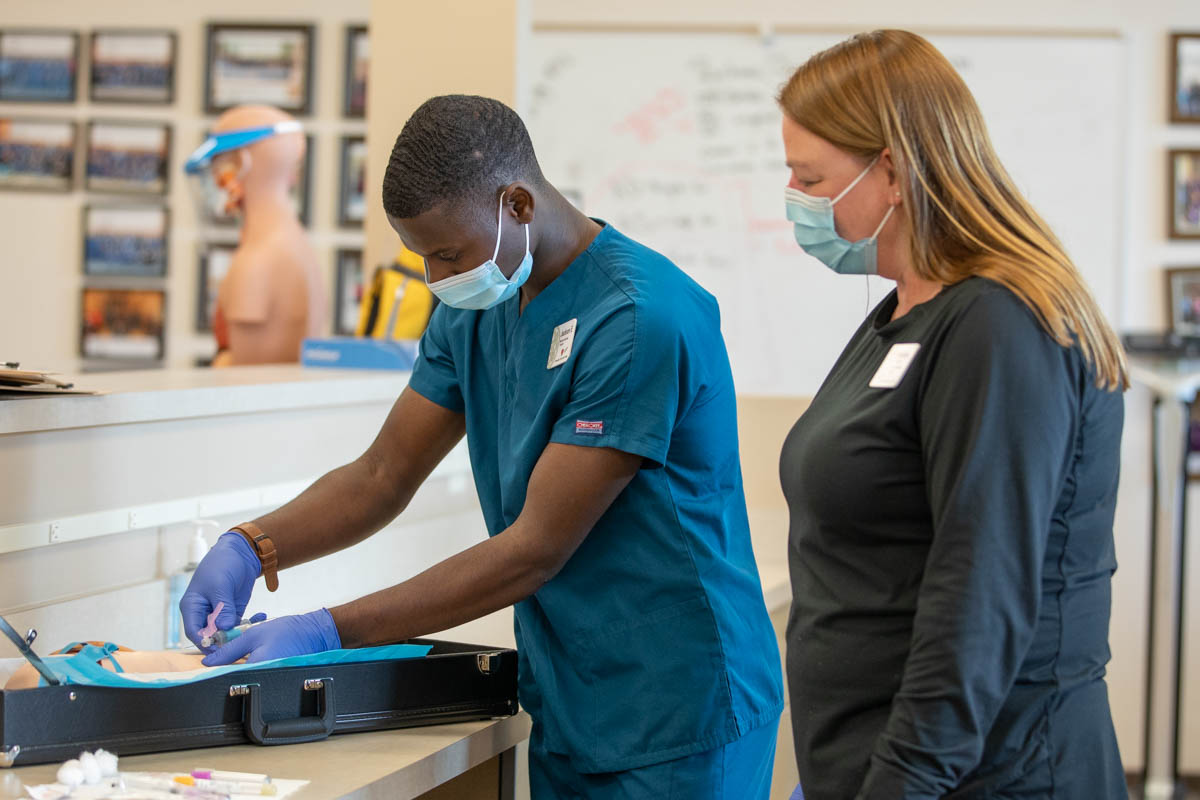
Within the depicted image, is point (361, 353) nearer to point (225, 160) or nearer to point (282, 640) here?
point (225, 160)

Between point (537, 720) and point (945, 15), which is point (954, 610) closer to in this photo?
point (537, 720)

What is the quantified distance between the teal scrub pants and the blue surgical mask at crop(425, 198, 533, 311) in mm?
506

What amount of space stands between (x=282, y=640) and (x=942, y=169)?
2.59ft

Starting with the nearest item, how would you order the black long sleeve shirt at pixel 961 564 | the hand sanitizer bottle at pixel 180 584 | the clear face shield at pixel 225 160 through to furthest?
1. the black long sleeve shirt at pixel 961 564
2. the hand sanitizer bottle at pixel 180 584
3. the clear face shield at pixel 225 160

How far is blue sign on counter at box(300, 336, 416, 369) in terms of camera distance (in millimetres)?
2434

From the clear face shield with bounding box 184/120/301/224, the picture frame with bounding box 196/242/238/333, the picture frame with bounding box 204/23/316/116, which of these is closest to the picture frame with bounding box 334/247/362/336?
the picture frame with bounding box 196/242/238/333

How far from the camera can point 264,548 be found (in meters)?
1.45

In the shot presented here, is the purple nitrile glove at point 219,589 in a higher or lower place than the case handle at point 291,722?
higher

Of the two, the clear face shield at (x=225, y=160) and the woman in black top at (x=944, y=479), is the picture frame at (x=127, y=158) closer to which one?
the clear face shield at (x=225, y=160)

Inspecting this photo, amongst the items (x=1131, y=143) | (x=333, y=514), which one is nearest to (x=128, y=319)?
(x=333, y=514)

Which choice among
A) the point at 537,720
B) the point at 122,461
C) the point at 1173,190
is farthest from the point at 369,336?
the point at 1173,190

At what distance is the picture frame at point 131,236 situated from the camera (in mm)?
4238

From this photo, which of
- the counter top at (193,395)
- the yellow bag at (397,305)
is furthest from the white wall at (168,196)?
the counter top at (193,395)

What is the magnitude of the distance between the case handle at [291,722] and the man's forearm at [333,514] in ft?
0.92
